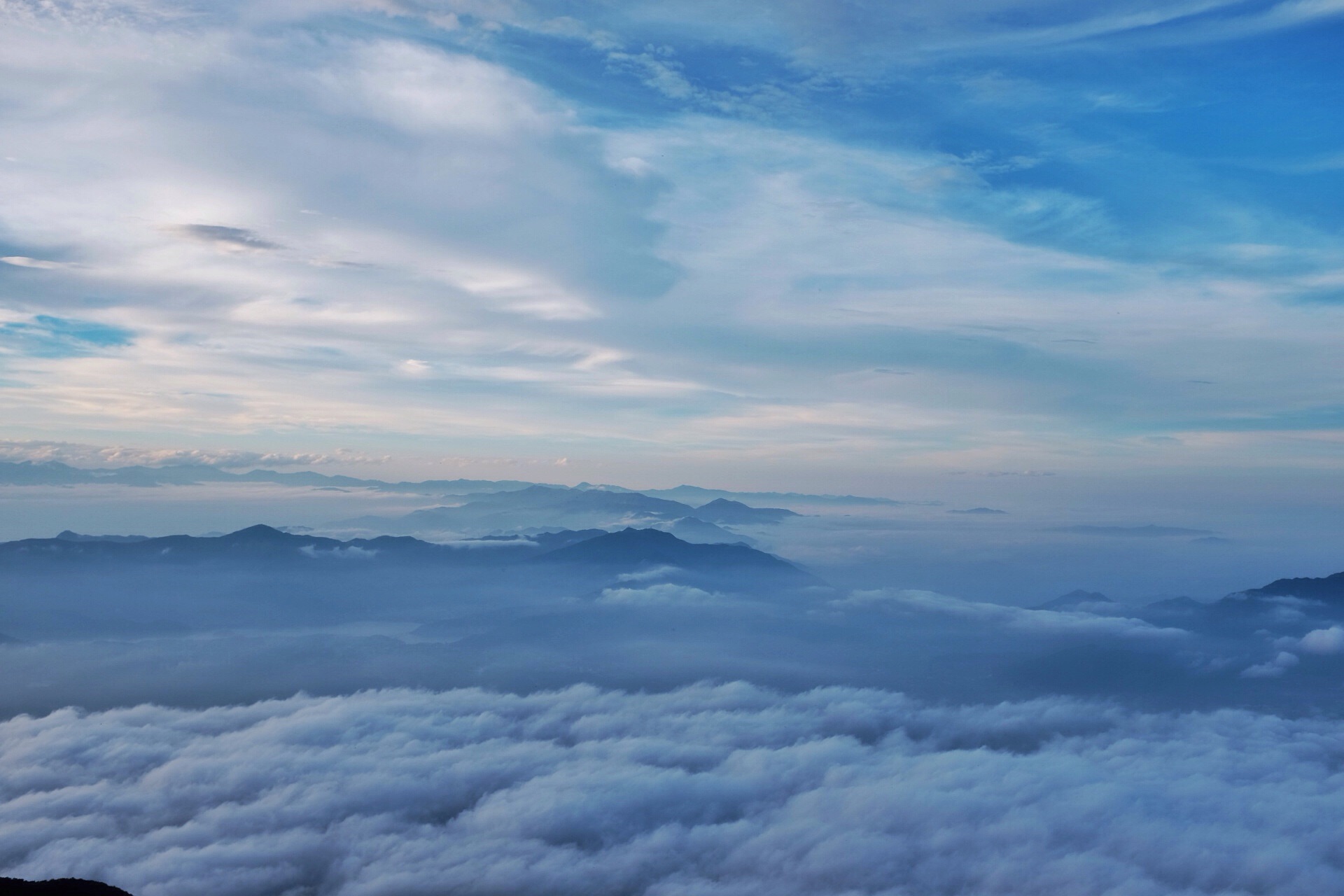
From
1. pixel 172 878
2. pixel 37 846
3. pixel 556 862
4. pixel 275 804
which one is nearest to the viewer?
pixel 172 878

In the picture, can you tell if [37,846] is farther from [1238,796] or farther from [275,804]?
[1238,796]

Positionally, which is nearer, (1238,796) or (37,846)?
(37,846)

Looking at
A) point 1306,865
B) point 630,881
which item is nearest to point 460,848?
point 630,881

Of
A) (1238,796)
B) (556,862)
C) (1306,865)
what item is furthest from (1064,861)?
(556,862)

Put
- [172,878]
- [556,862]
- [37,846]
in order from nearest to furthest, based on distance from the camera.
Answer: [172,878] < [37,846] < [556,862]

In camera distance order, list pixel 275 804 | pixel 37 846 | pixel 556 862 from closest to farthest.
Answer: pixel 37 846 < pixel 556 862 < pixel 275 804

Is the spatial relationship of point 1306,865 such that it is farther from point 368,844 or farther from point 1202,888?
point 368,844
